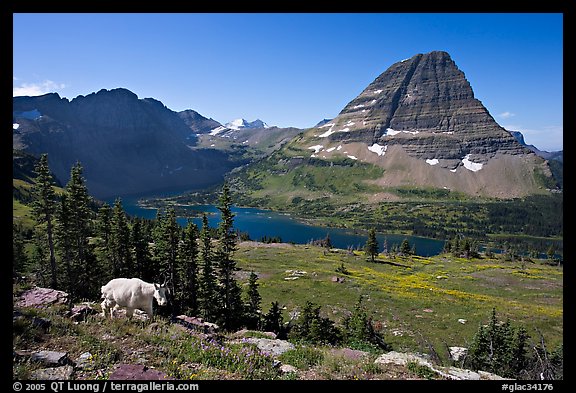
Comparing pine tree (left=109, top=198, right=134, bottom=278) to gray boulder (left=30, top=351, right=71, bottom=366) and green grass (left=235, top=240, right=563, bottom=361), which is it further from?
gray boulder (left=30, top=351, right=71, bottom=366)

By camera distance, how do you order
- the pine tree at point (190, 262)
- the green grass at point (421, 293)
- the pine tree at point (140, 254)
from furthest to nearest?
the pine tree at point (140, 254) < the green grass at point (421, 293) < the pine tree at point (190, 262)

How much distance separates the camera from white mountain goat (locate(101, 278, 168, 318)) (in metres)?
14.9

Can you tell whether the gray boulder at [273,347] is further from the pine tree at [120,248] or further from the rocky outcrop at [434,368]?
the pine tree at [120,248]

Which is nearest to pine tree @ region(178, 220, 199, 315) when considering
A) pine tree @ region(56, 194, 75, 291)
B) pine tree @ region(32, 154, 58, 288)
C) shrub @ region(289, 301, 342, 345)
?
pine tree @ region(56, 194, 75, 291)

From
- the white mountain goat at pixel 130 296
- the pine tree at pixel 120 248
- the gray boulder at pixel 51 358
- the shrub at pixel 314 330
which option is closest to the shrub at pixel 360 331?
the shrub at pixel 314 330

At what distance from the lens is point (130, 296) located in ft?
49.1

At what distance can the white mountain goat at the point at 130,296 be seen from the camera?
14922 millimetres

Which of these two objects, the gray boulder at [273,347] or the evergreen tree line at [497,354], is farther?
the evergreen tree line at [497,354]

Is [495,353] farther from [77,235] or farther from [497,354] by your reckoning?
[77,235]

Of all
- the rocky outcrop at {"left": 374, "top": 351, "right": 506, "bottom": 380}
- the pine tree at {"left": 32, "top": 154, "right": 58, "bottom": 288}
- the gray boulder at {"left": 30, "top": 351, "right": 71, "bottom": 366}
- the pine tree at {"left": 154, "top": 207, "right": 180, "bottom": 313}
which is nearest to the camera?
the gray boulder at {"left": 30, "top": 351, "right": 71, "bottom": 366}

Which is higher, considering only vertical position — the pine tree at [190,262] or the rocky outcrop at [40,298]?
the rocky outcrop at [40,298]

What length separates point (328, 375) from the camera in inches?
316
